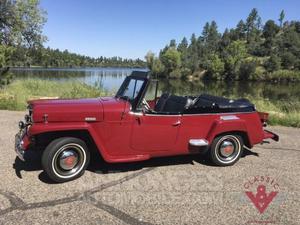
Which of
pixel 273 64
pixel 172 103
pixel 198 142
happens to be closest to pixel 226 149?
pixel 198 142

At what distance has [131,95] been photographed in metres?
5.62

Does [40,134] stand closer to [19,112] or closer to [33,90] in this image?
[19,112]

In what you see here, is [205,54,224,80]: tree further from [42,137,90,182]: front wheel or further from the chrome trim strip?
[42,137,90,182]: front wheel

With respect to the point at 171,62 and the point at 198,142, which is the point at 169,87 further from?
the point at 171,62

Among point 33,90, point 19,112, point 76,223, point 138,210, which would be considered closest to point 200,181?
point 138,210

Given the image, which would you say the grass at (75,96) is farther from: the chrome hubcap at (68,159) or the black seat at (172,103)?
the chrome hubcap at (68,159)

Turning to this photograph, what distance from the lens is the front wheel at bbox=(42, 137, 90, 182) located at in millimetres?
4863

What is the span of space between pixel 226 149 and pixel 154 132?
1546 mm

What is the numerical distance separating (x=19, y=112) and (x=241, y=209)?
29.5 feet

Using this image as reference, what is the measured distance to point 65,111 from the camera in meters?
5.00

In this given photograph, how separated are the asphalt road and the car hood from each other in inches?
39.1

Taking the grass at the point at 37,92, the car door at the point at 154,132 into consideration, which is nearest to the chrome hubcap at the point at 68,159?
the car door at the point at 154,132

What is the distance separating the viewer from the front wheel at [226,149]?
6.02 metres

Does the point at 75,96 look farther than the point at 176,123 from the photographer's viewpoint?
Yes
